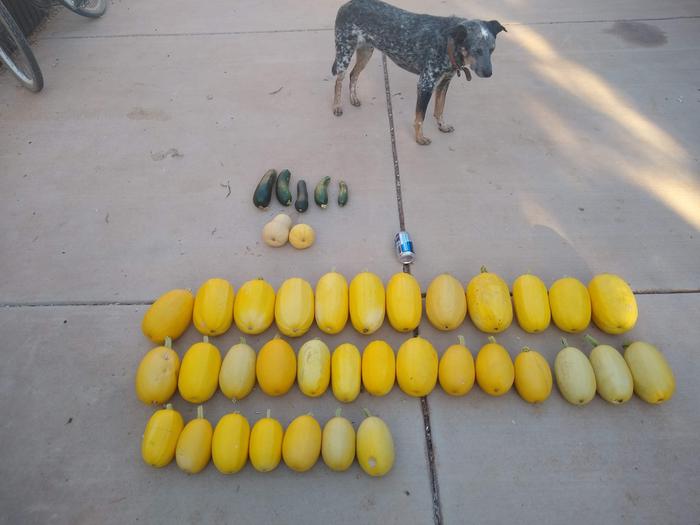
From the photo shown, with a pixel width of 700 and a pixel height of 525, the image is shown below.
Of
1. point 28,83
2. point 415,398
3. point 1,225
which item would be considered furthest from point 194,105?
point 415,398

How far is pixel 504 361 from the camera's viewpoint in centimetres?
226

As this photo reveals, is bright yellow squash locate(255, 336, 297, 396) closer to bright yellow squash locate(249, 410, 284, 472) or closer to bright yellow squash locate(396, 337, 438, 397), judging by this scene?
bright yellow squash locate(249, 410, 284, 472)

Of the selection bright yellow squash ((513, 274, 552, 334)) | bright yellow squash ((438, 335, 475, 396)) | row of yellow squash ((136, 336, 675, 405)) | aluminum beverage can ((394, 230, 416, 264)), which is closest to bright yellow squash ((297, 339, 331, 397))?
row of yellow squash ((136, 336, 675, 405))

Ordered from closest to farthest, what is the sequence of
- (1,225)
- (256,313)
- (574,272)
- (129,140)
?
(256,313) → (574,272) → (1,225) → (129,140)

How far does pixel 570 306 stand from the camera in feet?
8.11

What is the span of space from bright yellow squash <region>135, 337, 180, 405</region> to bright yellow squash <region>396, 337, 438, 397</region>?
3.93ft

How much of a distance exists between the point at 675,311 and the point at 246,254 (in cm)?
282

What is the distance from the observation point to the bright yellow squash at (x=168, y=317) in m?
2.45

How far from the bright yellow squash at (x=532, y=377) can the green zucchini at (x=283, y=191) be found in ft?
6.42

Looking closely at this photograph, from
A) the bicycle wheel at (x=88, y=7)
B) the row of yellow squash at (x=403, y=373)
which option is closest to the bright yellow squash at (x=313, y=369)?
the row of yellow squash at (x=403, y=373)

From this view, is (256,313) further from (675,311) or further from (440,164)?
(675,311)

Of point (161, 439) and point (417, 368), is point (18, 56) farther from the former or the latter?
point (417, 368)

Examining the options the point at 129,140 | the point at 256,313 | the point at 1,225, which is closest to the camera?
the point at 256,313

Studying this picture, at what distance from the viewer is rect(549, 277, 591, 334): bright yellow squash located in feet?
8.07
